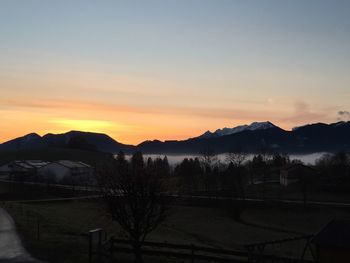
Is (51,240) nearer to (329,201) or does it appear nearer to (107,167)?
(107,167)

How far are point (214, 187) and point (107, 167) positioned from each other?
95485mm

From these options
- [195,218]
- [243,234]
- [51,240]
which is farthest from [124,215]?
[195,218]

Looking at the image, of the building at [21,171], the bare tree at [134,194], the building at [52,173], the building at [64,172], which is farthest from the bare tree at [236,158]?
the bare tree at [134,194]

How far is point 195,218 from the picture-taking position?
76.8 metres

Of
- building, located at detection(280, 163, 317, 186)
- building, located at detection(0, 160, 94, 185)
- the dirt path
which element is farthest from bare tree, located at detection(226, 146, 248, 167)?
the dirt path

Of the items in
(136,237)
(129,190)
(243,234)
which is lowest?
(243,234)

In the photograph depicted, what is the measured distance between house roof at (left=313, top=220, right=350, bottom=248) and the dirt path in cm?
1505

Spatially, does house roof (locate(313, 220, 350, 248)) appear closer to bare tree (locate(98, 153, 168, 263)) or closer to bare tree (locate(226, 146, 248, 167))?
bare tree (locate(98, 153, 168, 263))

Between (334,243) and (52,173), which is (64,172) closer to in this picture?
(52,173)

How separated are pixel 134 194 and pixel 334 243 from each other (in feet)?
35.9

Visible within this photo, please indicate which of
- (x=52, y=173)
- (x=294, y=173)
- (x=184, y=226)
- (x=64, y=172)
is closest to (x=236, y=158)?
(x=294, y=173)

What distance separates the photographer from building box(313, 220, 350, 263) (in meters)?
25.8

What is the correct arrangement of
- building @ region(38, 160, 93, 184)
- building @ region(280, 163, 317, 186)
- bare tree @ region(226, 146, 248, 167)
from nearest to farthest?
1. building @ region(280, 163, 317, 186)
2. bare tree @ region(226, 146, 248, 167)
3. building @ region(38, 160, 93, 184)

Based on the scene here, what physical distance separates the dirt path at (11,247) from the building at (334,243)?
15000mm
